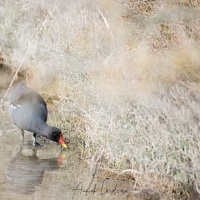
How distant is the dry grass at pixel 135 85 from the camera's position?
764cm

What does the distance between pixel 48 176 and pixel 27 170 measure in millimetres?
417

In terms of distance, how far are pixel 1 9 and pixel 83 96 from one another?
700 centimetres

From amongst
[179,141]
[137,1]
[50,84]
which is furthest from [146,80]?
[50,84]

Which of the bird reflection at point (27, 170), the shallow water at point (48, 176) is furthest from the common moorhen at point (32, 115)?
the bird reflection at point (27, 170)

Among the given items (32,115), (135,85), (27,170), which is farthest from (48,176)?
(32,115)

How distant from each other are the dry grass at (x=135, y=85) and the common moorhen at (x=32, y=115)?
30 cm

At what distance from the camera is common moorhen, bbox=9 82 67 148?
10.7m

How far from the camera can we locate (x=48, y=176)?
30.6ft

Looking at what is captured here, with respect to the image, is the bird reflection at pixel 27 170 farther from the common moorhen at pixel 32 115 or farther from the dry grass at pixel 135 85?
the dry grass at pixel 135 85

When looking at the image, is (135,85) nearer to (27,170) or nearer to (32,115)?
(27,170)

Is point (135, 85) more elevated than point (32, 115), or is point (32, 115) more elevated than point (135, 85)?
point (135, 85)

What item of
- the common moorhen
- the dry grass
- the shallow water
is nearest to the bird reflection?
the shallow water

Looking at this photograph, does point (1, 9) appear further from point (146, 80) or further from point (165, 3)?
point (146, 80)

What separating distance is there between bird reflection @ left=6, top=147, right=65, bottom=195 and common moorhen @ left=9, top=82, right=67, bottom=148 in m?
0.33
